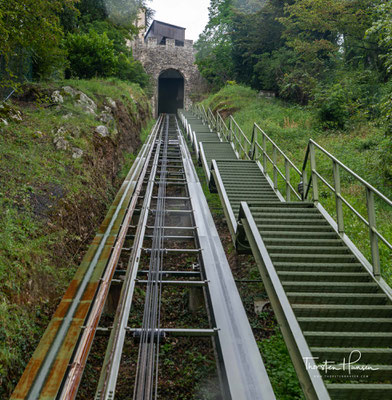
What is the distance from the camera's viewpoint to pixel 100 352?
397 centimetres

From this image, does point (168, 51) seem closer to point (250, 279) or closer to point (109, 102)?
point (109, 102)

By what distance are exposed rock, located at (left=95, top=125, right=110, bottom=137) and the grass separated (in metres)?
4.80

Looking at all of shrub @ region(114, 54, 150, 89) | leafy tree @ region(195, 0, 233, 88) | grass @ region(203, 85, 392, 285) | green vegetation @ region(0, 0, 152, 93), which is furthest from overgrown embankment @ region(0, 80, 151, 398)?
leafy tree @ region(195, 0, 233, 88)

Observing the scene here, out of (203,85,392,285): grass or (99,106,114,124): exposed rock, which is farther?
(99,106,114,124): exposed rock

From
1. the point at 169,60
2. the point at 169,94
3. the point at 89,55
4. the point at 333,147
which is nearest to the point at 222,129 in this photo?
the point at 333,147

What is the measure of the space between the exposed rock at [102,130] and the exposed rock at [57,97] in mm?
1247

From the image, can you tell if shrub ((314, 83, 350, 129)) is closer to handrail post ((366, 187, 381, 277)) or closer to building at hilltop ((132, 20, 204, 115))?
handrail post ((366, 187, 381, 277))

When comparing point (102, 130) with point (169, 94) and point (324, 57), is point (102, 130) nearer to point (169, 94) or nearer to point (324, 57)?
point (324, 57)

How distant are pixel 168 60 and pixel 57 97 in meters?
27.1

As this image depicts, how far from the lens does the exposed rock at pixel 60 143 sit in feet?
24.4

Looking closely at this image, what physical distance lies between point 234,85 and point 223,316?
2099 centimetres

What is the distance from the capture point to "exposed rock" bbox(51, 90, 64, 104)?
9.41 m

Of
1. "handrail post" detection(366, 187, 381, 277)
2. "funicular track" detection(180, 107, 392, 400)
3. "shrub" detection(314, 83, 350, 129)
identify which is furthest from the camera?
"shrub" detection(314, 83, 350, 129)

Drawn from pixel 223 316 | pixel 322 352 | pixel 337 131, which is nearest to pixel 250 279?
pixel 223 316
